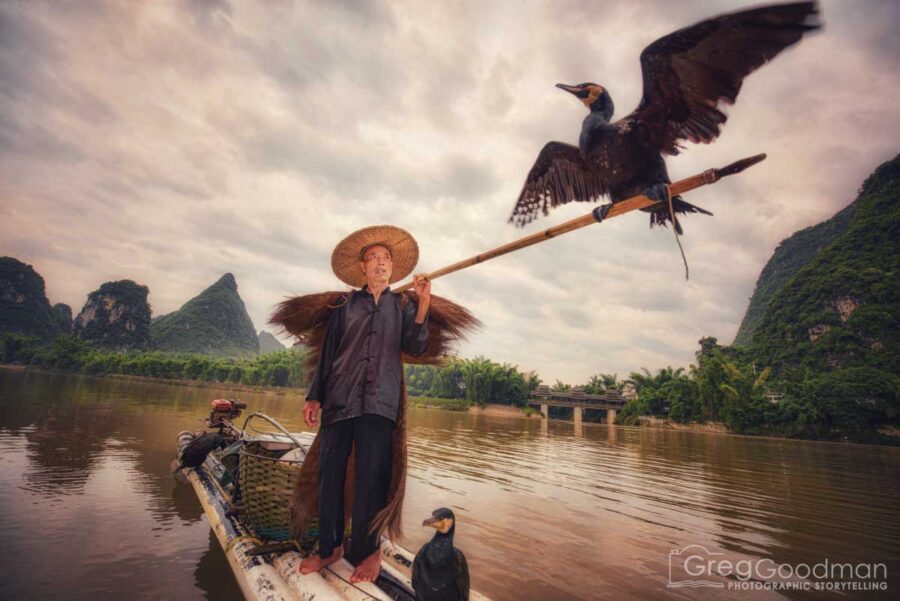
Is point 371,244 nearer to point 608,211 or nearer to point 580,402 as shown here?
point 608,211

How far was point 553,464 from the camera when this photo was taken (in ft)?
33.6

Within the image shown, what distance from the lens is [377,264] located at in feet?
8.18

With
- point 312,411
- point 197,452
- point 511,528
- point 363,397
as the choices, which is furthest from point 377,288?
point 511,528

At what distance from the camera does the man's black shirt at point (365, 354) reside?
2.14 meters

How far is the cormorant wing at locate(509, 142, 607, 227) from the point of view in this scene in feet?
9.72

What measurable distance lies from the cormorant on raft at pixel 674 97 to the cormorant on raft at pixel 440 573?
78.9 inches

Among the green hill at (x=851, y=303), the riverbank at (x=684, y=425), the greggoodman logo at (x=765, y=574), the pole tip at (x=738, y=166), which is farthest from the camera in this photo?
the green hill at (x=851, y=303)

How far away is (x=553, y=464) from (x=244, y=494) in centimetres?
945

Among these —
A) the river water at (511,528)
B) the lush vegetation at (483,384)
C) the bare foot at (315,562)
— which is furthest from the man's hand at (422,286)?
the lush vegetation at (483,384)

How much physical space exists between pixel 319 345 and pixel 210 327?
14833 centimetres

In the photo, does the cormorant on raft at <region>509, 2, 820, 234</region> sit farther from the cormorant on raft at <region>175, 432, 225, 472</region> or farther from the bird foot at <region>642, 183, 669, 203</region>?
the cormorant on raft at <region>175, 432, 225, 472</region>

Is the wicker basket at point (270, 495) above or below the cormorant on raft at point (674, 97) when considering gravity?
below

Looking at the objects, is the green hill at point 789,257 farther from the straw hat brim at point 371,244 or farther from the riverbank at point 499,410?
the straw hat brim at point 371,244

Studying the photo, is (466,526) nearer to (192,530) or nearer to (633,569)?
(633,569)
